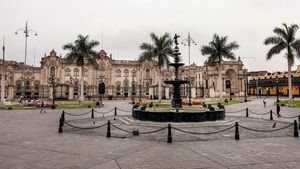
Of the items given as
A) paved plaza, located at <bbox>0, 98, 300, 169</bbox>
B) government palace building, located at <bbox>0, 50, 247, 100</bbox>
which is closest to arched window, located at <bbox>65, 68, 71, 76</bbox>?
government palace building, located at <bbox>0, 50, 247, 100</bbox>

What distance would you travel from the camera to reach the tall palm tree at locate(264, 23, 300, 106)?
3139cm

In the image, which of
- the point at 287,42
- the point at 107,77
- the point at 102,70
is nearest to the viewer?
the point at 287,42

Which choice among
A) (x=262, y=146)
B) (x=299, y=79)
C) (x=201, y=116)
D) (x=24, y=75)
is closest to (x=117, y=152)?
(x=262, y=146)

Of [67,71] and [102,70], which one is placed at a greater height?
[102,70]

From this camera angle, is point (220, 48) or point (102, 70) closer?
point (220, 48)

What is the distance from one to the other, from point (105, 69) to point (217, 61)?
39036 millimetres

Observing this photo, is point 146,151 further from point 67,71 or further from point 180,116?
point 67,71

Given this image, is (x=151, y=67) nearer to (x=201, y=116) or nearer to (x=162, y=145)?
(x=201, y=116)

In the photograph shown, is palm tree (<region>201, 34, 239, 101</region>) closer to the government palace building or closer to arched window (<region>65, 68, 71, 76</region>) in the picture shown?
the government palace building

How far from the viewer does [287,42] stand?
3191cm

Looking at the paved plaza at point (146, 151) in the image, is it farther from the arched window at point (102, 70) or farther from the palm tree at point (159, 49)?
the arched window at point (102, 70)

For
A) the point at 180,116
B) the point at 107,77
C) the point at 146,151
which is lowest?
the point at 146,151

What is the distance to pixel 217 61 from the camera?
40562 millimetres

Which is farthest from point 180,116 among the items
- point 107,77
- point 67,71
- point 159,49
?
point 67,71
